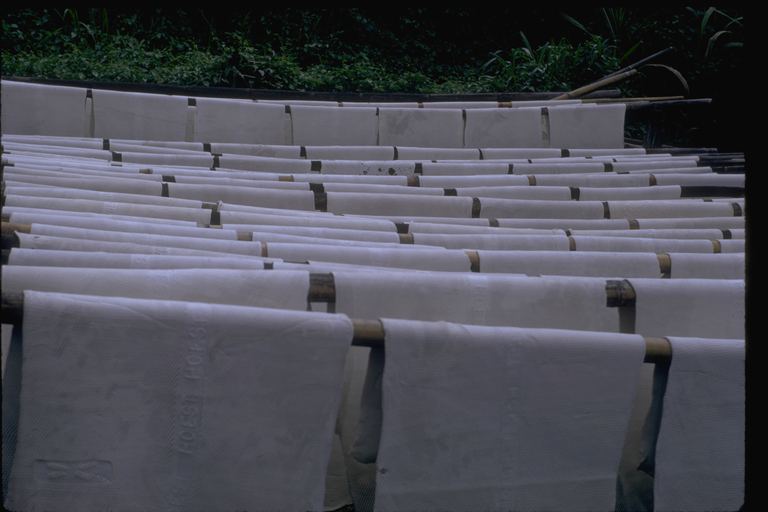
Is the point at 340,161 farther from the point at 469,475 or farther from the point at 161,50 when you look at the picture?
the point at 161,50

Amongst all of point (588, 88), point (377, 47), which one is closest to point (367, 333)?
point (588, 88)

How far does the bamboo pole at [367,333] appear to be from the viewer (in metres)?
0.90

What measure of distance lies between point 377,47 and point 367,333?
821 cm

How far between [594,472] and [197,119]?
275cm

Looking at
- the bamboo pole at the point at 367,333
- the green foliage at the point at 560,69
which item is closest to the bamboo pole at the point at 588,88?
the green foliage at the point at 560,69

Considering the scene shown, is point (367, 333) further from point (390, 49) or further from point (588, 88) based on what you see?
point (390, 49)

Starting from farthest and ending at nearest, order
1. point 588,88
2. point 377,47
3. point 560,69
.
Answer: point 377,47 < point 560,69 < point 588,88

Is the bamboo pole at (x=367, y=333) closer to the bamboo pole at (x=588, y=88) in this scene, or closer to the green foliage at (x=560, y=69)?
the bamboo pole at (x=588, y=88)

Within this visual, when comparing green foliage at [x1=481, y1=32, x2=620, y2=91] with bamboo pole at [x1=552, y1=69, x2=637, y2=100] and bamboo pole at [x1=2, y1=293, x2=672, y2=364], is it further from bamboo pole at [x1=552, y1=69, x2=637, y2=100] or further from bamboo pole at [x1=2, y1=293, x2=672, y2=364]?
bamboo pole at [x1=2, y1=293, x2=672, y2=364]

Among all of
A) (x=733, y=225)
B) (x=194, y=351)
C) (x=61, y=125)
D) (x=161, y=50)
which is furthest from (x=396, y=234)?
(x=161, y=50)

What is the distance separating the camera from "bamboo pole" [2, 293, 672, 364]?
2.96 feet

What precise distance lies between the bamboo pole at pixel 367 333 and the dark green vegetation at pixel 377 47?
6.11 metres

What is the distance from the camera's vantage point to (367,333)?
1.00 metres

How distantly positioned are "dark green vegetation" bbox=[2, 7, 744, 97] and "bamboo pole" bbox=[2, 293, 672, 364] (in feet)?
20.0
